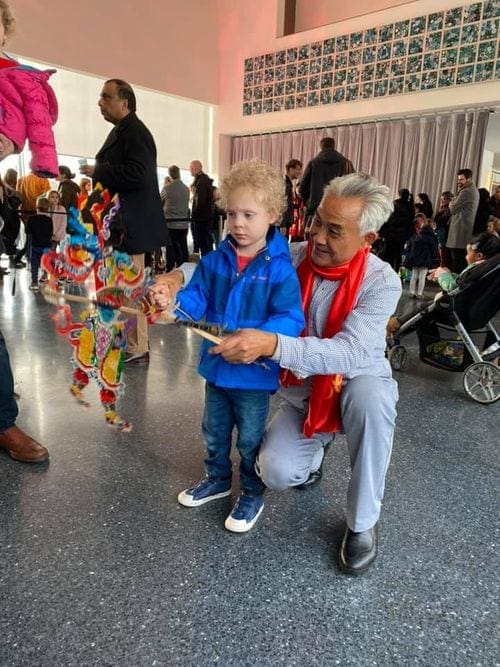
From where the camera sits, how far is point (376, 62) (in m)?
7.43

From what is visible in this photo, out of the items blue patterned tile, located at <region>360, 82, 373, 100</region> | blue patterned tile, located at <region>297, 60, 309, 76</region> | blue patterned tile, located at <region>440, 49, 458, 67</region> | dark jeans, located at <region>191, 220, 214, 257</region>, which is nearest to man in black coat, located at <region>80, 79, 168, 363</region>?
dark jeans, located at <region>191, 220, 214, 257</region>

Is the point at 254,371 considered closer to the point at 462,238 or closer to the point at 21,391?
the point at 21,391

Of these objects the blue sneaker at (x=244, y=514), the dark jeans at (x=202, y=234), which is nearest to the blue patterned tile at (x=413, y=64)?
the dark jeans at (x=202, y=234)

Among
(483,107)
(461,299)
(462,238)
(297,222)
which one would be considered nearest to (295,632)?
(461,299)

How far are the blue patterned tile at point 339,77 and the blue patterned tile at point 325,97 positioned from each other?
16 centimetres

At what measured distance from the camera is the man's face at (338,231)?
4.49ft

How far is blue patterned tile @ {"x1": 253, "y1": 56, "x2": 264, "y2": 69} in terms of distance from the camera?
349 inches

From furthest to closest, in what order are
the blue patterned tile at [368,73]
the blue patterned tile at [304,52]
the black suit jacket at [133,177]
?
the blue patterned tile at [304,52]
the blue patterned tile at [368,73]
the black suit jacket at [133,177]

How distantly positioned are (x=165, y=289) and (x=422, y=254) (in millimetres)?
4973

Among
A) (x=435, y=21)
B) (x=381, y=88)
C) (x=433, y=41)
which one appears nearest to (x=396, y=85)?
(x=381, y=88)

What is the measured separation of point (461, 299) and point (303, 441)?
1.76 meters

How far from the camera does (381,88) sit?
24.4 feet

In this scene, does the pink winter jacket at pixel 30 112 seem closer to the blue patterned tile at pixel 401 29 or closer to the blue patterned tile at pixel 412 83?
the blue patterned tile at pixel 412 83

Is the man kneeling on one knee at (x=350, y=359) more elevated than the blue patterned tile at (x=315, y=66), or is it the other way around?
the blue patterned tile at (x=315, y=66)
